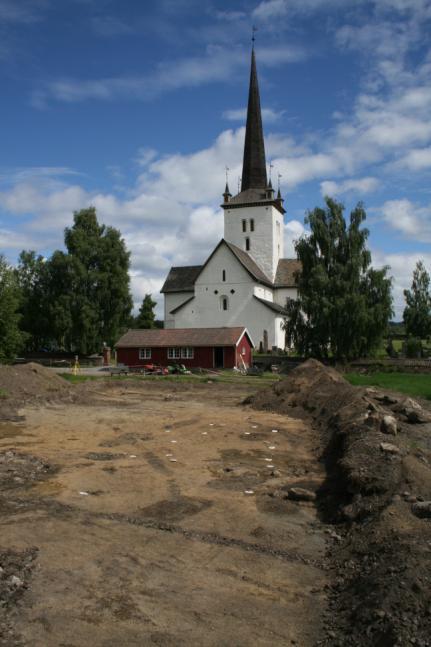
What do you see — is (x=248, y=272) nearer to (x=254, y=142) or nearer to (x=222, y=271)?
(x=222, y=271)

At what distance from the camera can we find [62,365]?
2008 inches

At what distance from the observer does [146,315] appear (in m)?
67.4

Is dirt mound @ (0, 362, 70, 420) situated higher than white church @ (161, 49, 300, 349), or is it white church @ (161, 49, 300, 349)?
white church @ (161, 49, 300, 349)

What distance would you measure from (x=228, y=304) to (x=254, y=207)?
42.5 ft

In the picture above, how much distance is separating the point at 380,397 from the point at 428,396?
505cm

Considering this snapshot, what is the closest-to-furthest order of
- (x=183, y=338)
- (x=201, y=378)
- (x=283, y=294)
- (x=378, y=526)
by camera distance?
(x=378, y=526) → (x=201, y=378) → (x=183, y=338) → (x=283, y=294)

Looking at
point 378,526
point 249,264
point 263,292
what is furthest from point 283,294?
point 378,526

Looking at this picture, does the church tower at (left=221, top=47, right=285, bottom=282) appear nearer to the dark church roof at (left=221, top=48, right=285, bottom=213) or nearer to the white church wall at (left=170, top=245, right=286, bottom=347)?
the dark church roof at (left=221, top=48, right=285, bottom=213)

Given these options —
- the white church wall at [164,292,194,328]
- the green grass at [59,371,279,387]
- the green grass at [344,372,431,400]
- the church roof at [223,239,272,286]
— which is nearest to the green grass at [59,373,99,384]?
the green grass at [59,371,279,387]

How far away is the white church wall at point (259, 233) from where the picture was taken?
204 feet

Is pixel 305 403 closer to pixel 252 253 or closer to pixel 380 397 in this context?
pixel 380 397

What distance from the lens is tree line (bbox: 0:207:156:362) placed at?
52.7 metres

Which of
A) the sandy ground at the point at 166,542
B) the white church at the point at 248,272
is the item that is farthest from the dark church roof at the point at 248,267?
the sandy ground at the point at 166,542

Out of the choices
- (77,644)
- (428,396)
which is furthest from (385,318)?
(77,644)
